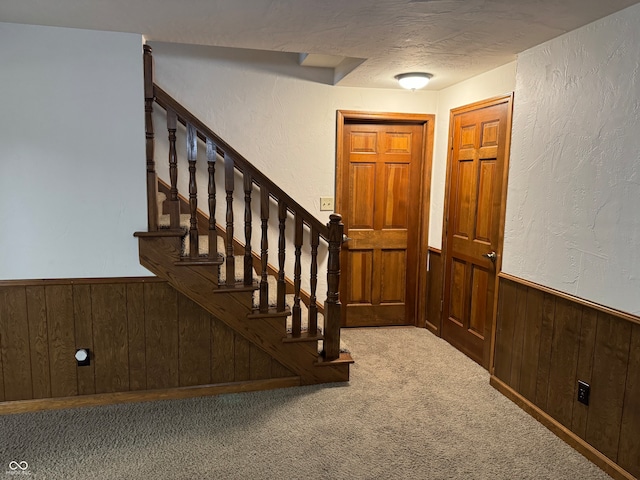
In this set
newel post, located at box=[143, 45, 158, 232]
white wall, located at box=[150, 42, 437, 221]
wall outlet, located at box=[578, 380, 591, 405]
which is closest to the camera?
wall outlet, located at box=[578, 380, 591, 405]

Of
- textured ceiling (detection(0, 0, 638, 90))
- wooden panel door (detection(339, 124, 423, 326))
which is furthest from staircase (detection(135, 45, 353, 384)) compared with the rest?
wooden panel door (detection(339, 124, 423, 326))

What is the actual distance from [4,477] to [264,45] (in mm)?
2503

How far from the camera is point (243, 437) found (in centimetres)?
240

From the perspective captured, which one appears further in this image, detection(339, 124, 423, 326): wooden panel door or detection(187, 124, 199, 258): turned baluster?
detection(339, 124, 423, 326): wooden panel door

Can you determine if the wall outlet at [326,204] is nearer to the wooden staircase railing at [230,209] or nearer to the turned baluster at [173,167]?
the wooden staircase railing at [230,209]

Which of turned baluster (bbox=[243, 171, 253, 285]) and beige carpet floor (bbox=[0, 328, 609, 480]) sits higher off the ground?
turned baluster (bbox=[243, 171, 253, 285])

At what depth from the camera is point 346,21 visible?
7.29 feet

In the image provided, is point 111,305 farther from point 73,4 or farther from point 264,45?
point 264,45

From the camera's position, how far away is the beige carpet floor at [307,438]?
214 cm

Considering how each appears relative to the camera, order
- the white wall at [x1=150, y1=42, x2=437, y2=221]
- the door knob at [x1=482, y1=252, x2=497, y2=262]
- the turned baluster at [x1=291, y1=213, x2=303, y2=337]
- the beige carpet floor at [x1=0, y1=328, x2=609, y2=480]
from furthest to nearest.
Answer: the white wall at [x1=150, y1=42, x2=437, y2=221] → the door knob at [x1=482, y1=252, x2=497, y2=262] → the turned baluster at [x1=291, y1=213, x2=303, y2=337] → the beige carpet floor at [x1=0, y1=328, x2=609, y2=480]

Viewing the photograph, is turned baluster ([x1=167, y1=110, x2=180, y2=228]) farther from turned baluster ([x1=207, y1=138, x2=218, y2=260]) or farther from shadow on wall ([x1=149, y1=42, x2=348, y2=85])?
shadow on wall ([x1=149, y1=42, x2=348, y2=85])

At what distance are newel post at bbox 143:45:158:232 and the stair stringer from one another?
106 mm

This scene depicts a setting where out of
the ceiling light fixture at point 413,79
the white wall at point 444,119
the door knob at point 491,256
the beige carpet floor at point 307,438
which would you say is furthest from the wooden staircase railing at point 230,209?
the white wall at point 444,119

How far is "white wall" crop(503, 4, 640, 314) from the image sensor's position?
205 centimetres
